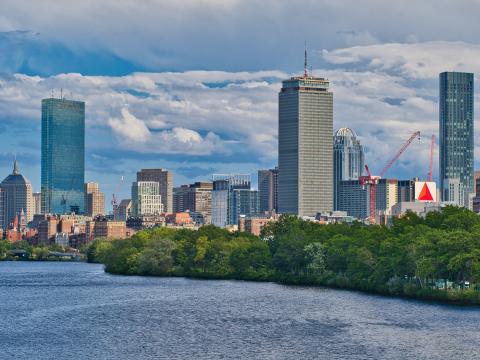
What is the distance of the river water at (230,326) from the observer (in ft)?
302

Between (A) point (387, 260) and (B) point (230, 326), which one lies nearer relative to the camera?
(B) point (230, 326)

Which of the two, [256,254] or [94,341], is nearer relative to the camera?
[94,341]

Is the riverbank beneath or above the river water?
above

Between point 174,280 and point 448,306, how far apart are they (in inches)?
2794

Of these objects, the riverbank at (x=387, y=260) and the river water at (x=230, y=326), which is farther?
the riverbank at (x=387, y=260)

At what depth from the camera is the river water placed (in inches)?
3629

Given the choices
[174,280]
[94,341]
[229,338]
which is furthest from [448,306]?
[174,280]

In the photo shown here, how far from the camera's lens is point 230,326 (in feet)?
358

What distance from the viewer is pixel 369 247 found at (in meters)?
166

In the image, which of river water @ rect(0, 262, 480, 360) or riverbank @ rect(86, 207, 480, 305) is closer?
river water @ rect(0, 262, 480, 360)

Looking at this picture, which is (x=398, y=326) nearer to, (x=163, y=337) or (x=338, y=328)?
(x=338, y=328)

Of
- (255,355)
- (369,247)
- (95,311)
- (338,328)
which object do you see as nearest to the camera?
(255,355)

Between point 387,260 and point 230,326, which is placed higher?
point 387,260

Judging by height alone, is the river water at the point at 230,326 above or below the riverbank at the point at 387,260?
below
